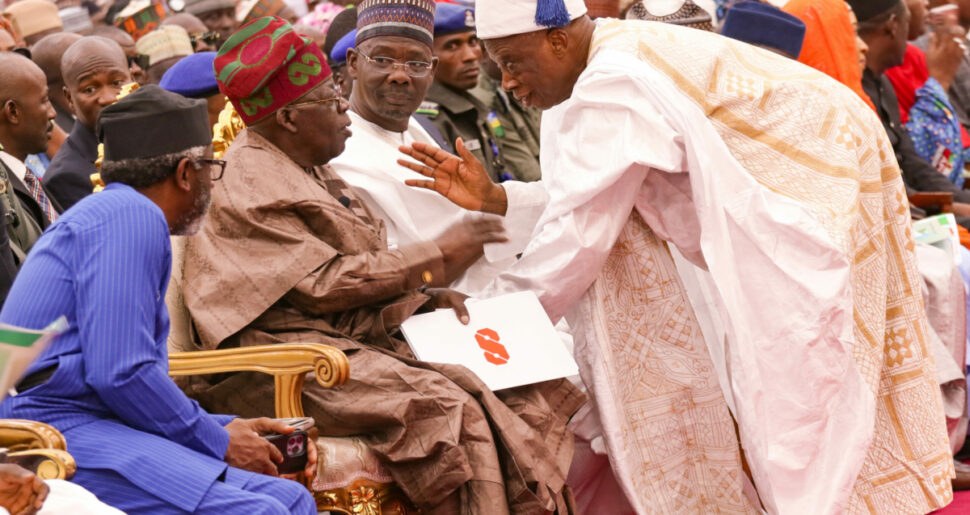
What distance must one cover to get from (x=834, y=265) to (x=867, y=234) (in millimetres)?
436

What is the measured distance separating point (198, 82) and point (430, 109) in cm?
128

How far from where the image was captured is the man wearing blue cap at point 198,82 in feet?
19.3

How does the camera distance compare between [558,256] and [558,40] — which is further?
[558,40]

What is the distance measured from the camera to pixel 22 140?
226 inches

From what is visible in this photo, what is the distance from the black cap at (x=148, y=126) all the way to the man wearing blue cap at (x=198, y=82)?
7.57 ft

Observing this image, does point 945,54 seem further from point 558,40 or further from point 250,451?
point 250,451

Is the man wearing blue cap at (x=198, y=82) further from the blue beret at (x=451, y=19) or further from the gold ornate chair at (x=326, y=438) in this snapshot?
the gold ornate chair at (x=326, y=438)

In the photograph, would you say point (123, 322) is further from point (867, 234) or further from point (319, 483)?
point (867, 234)

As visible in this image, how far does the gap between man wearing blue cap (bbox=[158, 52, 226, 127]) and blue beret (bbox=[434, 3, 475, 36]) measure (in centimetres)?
138

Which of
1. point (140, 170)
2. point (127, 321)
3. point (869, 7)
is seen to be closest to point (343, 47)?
point (140, 170)

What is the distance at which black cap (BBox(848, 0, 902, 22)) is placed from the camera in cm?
825

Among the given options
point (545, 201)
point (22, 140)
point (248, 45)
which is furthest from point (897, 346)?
point (22, 140)

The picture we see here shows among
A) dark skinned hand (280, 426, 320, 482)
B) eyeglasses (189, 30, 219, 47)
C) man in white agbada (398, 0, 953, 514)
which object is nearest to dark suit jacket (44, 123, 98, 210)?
man in white agbada (398, 0, 953, 514)

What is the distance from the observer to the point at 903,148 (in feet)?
27.1
